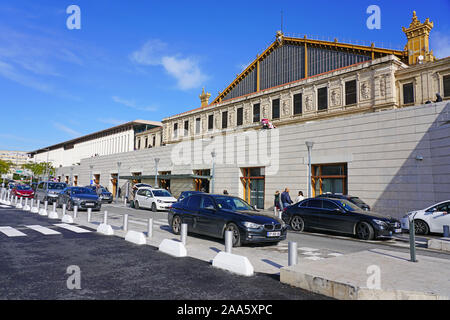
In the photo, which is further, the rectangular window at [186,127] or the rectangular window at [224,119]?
the rectangular window at [186,127]

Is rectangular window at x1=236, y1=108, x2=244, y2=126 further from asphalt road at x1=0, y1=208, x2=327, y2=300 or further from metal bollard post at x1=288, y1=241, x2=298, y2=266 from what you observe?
metal bollard post at x1=288, y1=241, x2=298, y2=266

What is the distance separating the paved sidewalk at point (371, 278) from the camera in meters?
4.36

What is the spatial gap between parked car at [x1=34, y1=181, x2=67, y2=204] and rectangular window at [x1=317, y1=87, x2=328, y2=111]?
2588 cm

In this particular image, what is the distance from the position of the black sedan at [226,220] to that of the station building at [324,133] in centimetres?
1122

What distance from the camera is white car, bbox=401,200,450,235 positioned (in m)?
12.1

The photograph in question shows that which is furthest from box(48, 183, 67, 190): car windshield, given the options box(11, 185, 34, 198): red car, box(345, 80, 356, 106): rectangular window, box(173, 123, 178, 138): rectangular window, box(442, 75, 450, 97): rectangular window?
box(442, 75, 450, 97): rectangular window

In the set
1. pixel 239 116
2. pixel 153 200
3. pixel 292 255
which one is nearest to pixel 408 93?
pixel 239 116

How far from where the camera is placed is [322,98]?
33.1 meters

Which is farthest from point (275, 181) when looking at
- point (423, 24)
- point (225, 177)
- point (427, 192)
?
point (423, 24)

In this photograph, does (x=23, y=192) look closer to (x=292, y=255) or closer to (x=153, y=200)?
(x=153, y=200)

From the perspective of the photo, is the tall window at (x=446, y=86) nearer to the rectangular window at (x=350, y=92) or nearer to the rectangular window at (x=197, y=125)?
the rectangular window at (x=350, y=92)

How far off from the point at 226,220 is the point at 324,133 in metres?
14.4

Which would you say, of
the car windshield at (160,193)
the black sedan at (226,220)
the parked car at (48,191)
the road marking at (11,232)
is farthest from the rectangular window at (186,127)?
the black sedan at (226,220)
